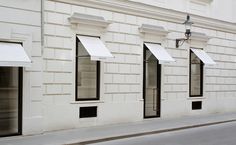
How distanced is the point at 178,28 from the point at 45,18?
271 inches

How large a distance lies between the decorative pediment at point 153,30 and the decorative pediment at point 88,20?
1.91 meters

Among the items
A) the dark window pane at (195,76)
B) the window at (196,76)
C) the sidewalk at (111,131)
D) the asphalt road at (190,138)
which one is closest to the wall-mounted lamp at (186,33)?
the window at (196,76)

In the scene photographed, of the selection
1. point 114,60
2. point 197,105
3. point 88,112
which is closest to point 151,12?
point 114,60

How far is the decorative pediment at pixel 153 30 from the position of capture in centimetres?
1501

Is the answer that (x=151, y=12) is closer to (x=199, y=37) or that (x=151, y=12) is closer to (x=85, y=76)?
(x=199, y=37)

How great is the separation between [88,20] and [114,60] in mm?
1938

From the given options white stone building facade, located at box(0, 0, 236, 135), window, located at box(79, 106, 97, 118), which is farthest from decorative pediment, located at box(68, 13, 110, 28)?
window, located at box(79, 106, 97, 118)

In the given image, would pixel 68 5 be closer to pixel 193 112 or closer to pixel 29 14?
pixel 29 14

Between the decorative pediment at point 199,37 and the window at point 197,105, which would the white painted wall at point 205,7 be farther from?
the window at point 197,105

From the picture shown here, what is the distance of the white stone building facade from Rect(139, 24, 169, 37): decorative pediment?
0.15 feet

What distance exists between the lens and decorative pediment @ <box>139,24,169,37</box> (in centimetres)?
1501

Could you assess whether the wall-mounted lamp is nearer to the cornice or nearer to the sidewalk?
the cornice

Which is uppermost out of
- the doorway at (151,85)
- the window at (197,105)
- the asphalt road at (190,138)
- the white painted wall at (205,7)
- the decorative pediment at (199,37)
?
the white painted wall at (205,7)

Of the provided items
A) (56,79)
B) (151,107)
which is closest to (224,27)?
(151,107)
